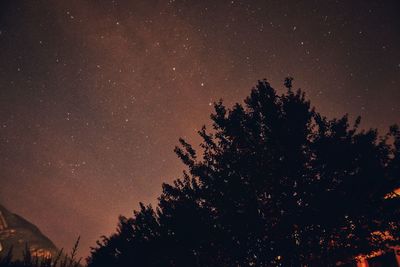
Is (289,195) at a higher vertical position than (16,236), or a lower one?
lower

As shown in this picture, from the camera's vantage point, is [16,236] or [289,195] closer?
[289,195]

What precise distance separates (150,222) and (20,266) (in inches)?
203

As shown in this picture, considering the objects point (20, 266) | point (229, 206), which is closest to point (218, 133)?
point (229, 206)

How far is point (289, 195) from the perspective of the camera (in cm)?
570

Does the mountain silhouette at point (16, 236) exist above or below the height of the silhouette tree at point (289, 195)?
above

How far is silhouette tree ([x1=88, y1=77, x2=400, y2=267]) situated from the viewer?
17.9 ft

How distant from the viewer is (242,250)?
579 centimetres

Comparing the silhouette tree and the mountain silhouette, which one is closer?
the silhouette tree

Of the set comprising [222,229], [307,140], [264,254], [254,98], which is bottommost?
[264,254]

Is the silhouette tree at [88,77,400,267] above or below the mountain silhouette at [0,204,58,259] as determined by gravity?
below

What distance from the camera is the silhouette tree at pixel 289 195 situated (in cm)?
545

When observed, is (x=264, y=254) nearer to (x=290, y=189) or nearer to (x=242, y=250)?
(x=242, y=250)

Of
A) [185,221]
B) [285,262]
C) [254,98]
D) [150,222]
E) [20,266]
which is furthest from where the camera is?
[150,222]

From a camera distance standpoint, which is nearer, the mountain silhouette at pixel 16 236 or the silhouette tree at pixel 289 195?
the silhouette tree at pixel 289 195
